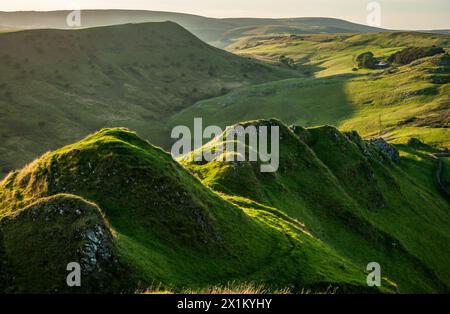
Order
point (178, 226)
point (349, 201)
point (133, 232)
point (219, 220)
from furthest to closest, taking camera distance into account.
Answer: point (349, 201) < point (219, 220) < point (178, 226) < point (133, 232)

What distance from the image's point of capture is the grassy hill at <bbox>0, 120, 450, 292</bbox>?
21.9m

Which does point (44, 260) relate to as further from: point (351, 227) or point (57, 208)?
point (351, 227)

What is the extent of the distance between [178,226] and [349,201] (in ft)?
130

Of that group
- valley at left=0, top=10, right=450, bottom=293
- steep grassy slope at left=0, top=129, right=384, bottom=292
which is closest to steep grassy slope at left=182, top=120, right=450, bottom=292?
valley at left=0, top=10, right=450, bottom=293

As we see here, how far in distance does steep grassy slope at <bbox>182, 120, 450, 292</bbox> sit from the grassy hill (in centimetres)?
21

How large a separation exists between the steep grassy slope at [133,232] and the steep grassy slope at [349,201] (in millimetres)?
12185

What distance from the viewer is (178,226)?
30828mm

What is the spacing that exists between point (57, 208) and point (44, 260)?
255 cm

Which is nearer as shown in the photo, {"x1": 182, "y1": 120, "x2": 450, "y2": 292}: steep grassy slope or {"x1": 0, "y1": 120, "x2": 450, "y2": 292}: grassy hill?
{"x1": 0, "y1": 120, "x2": 450, "y2": 292}: grassy hill

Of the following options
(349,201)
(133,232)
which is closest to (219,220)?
(133,232)

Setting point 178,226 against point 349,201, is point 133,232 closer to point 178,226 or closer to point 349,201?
point 178,226

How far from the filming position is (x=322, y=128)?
8000 cm

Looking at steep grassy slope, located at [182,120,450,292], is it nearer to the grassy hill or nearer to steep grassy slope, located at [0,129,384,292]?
the grassy hill

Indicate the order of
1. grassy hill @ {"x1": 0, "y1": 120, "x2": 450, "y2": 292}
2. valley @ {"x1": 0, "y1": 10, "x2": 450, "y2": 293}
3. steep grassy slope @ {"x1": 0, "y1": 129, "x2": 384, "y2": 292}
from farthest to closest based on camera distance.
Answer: valley @ {"x1": 0, "y1": 10, "x2": 450, "y2": 293}
grassy hill @ {"x1": 0, "y1": 120, "x2": 450, "y2": 292}
steep grassy slope @ {"x1": 0, "y1": 129, "x2": 384, "y2": 292}
